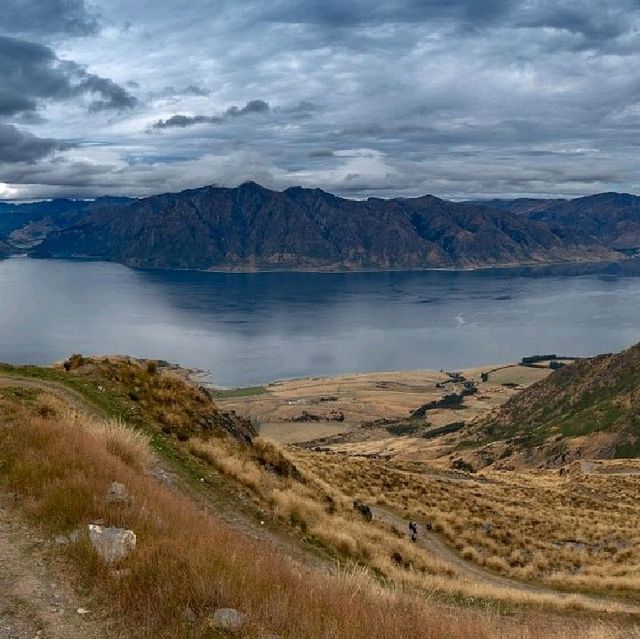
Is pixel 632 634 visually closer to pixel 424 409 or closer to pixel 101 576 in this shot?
pixel 101 576

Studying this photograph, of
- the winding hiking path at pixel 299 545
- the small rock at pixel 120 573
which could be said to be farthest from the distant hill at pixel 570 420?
the small rock at pixel 120 573

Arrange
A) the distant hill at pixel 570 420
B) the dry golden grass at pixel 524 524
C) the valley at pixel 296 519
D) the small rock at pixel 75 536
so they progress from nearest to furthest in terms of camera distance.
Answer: the valley at pixel 296 519
the small rock at pixel 75 536
the dry golden grass at pixel 524 524
the distant hill at pixel 570 420

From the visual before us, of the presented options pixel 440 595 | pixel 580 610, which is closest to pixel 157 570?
pixel 440 595

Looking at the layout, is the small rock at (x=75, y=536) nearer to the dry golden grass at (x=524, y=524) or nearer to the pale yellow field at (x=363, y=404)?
the dry golden grass at (x=524, y=524)

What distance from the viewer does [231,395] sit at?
166250 mm

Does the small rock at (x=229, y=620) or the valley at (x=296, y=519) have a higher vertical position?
the small rock at (x=229, y=620)

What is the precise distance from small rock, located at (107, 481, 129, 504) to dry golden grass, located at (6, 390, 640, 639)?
0.13 meters

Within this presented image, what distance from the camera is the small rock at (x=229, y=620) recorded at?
5.77 m

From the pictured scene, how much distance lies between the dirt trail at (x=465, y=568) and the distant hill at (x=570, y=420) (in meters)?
63.7

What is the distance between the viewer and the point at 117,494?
29.6 feet

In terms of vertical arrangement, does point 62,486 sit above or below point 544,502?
above

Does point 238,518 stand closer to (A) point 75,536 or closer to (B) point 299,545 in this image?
(B) point 299,545

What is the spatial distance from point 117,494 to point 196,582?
3.18 m

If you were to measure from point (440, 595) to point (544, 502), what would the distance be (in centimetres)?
2494
